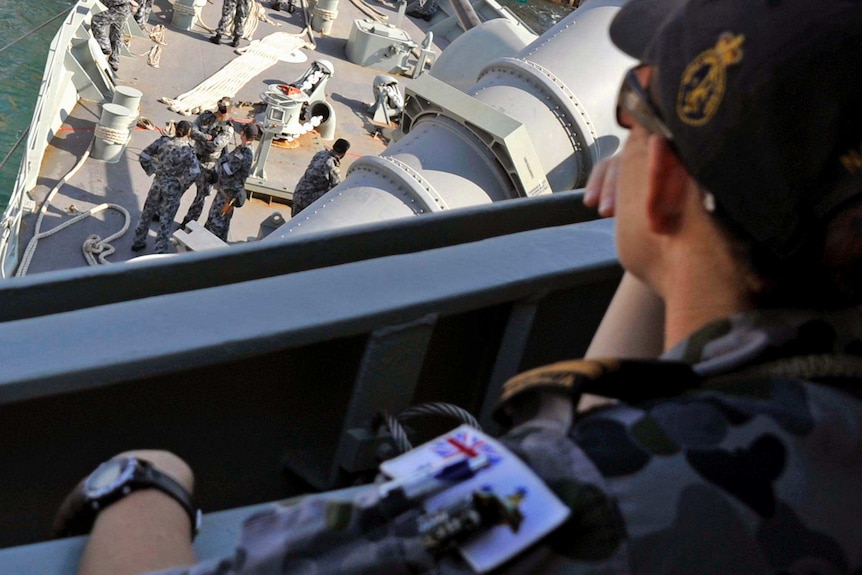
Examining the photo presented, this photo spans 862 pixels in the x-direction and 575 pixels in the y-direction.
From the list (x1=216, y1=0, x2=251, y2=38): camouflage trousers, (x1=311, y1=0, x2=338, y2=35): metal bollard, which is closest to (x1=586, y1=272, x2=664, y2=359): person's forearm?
(x1=216, y1=0, x2=251, y2=38): camouflage trousers

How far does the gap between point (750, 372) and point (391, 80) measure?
13.9 metres

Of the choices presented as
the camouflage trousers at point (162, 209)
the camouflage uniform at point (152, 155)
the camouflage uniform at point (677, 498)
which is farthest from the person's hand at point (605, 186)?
the camouflage uniform at point (152, 155)

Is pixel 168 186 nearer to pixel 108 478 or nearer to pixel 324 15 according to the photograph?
pixel 324 15

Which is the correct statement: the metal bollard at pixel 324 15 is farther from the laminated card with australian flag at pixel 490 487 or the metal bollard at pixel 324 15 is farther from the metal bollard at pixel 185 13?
the laminated card with australian flag at pixel 490 487

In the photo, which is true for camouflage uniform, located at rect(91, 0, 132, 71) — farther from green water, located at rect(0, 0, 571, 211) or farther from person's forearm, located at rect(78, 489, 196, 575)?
person's forearm, located at rect(78, 489, 196, 575)

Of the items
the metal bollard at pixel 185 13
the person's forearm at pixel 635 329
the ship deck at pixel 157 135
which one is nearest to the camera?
the person's forearm at pixel 635 329

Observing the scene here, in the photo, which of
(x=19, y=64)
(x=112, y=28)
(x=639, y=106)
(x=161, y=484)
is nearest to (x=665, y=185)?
(x=639, y=106)

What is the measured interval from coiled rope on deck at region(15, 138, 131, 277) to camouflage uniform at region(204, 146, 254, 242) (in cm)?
100

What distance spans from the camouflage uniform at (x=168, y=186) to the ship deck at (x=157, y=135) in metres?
0.23

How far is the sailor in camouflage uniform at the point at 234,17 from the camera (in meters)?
15.4

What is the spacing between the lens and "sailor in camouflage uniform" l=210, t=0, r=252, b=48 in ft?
50.4

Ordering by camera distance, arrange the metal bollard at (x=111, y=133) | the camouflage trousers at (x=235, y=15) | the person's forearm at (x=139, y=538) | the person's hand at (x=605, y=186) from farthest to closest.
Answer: the camouflage trousers at (x=235, y=15), the metal bollard at (x=111, y=133), the person's hand at (x=605, y=186), the person's forearm at (x=139, y=538)

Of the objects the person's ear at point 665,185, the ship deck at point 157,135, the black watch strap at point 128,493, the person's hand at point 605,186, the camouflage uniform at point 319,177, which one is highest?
the person's ear at point 665,185

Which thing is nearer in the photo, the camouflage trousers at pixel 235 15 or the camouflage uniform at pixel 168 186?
the camouflage uniform at pixel 168 186
